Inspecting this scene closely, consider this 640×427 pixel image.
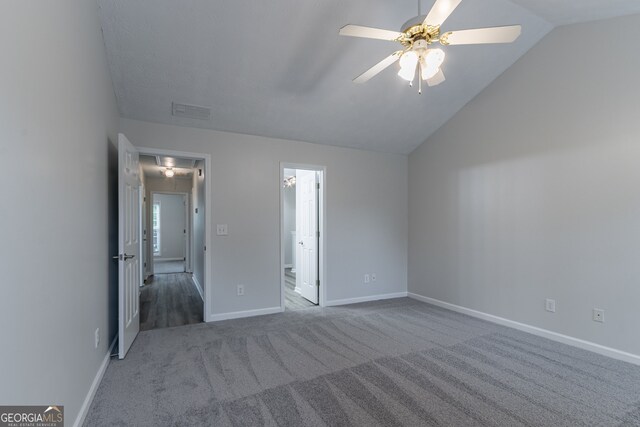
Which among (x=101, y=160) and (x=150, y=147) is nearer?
Result: (x=101, y=160)

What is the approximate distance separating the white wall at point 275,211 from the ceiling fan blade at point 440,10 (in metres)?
2.69

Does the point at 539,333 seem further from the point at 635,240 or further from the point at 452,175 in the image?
the point at 452,175

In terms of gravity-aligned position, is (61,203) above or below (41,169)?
below

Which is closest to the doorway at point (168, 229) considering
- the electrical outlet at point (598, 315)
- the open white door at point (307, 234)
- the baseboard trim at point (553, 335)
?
the open white door at point (307, 234)

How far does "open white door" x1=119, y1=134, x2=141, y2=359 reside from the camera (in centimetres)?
271

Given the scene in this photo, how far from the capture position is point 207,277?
3.75 meters

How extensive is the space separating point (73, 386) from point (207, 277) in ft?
6.62

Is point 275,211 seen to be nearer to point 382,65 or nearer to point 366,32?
point 382,65

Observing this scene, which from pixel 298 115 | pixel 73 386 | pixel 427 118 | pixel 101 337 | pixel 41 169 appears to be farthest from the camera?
pixel 427 118

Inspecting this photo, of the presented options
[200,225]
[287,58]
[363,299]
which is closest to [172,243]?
[200,225]

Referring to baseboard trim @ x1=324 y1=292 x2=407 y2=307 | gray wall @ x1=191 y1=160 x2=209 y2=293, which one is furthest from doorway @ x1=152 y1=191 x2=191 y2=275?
baseboard trim @ x1=324 y1=292 x2=407 y2=307

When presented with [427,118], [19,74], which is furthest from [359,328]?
[19,74]

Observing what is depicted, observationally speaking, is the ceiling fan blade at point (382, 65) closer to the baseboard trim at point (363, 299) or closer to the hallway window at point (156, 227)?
the baseboard trim at point (363, 299)

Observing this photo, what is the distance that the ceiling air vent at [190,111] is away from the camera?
11.0 feet
